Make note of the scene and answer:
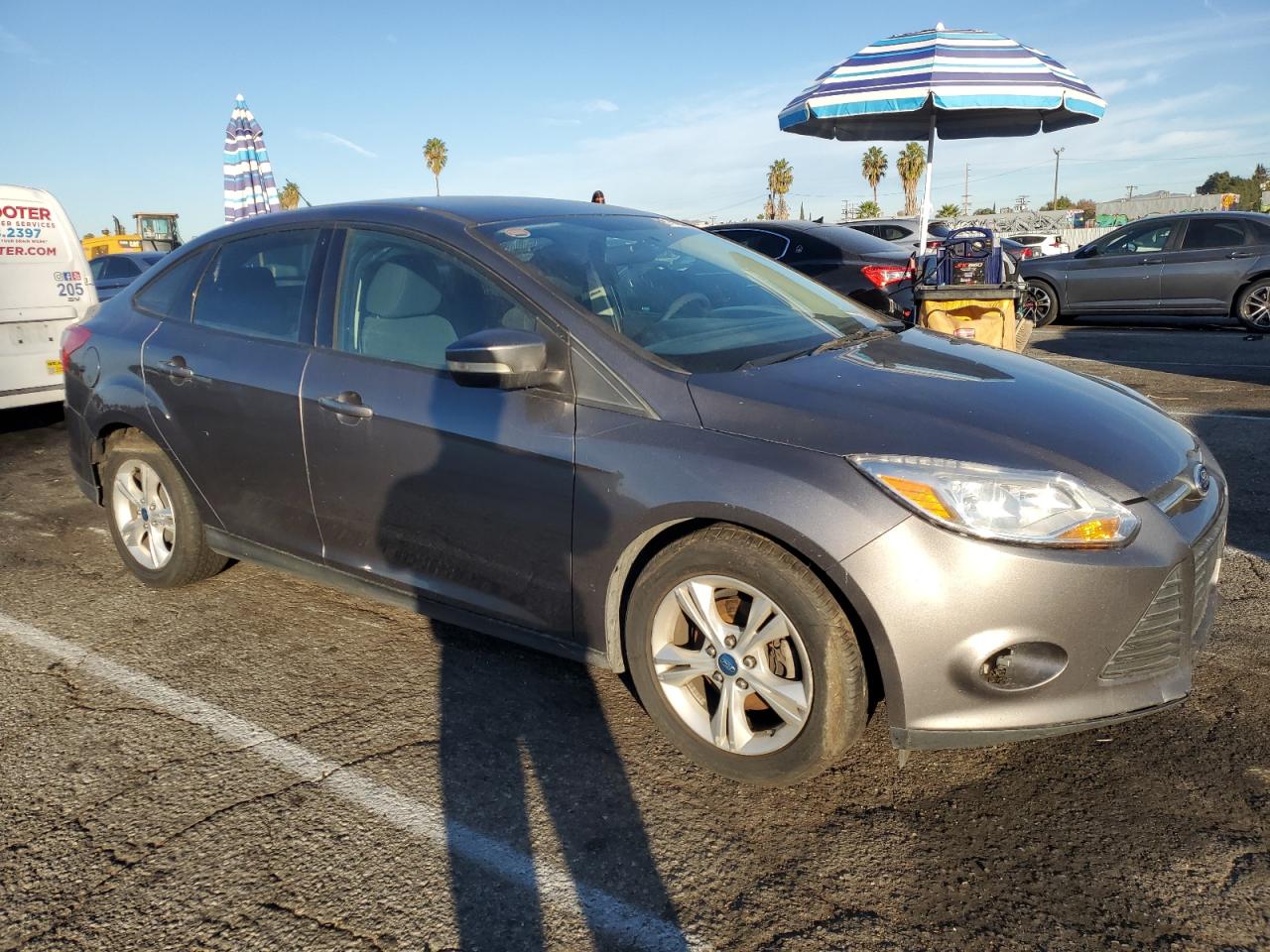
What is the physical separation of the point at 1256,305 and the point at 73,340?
12.4 m

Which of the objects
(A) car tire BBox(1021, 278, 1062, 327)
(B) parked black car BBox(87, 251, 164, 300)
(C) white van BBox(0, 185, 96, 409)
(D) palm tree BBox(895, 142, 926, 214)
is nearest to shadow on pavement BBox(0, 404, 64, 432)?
(C) white van BBox(0, 185, 96, 409)

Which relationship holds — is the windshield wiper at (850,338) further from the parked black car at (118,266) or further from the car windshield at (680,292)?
the parked black car at (118,266)

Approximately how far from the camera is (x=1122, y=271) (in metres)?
12.7

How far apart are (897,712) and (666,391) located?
3.40 feet

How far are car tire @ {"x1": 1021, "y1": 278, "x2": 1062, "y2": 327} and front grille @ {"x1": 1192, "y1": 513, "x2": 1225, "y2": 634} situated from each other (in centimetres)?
1166

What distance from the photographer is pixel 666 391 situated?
273 cm

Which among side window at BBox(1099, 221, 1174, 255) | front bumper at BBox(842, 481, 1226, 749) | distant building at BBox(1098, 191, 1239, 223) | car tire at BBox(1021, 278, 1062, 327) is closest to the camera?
front bumper at BBox(842, 481, 1226, 749)

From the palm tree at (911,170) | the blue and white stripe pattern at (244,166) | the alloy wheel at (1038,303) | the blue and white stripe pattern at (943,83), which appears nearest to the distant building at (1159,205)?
the palm tree at (911,170)

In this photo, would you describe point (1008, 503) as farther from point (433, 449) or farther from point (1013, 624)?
point (433, 449)

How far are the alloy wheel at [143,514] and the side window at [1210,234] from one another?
12.3 meters

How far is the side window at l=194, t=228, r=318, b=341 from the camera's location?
359 cm

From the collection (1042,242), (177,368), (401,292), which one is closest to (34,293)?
(177,368)

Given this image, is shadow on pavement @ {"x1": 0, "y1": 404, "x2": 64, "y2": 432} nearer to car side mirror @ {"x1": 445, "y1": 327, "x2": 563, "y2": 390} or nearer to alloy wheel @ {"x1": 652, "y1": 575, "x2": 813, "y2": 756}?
car side mirror @ {"x1": 445, "y1": 327, "x2": 563, "y2": 390}

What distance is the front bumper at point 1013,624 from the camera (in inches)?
90.5
